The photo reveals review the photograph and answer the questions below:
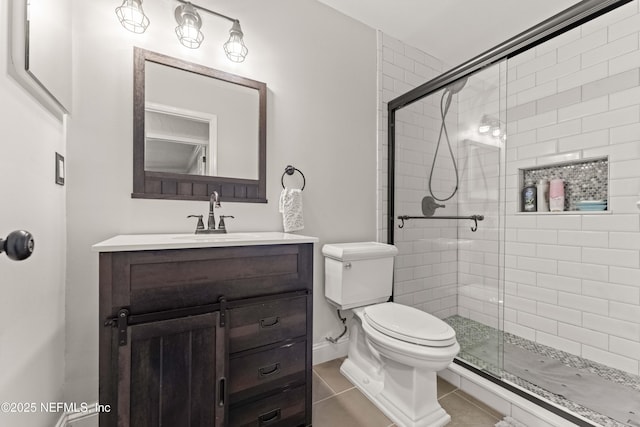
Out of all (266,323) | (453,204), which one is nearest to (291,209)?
(266,323)

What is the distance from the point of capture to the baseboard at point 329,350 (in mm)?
1898

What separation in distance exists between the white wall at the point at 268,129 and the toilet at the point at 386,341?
235mm

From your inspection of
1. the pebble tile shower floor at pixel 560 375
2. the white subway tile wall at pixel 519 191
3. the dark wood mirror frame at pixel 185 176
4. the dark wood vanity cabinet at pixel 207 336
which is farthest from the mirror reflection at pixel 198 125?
the pebble tile shower floor at pixel 560 375

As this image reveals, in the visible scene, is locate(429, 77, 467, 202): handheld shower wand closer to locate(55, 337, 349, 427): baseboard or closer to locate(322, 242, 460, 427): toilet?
locate(322, 242, 460, 427): toilet

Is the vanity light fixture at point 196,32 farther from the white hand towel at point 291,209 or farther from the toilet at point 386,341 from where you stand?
the toilet at point 386,341

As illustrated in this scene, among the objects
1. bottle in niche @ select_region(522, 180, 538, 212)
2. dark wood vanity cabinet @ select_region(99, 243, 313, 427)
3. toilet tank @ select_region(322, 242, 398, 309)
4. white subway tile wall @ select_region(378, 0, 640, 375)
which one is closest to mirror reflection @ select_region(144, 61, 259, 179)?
dark wood vanity cabinet @ select_region(99, 243, 313, 427)

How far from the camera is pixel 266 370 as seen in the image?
1.19m

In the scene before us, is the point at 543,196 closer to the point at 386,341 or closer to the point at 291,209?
the point at 386,341

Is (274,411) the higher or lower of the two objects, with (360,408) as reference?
higher

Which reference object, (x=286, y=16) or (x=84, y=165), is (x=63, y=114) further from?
(x=286, y=16)

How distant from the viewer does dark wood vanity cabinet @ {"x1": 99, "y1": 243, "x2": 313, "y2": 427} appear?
93 cm

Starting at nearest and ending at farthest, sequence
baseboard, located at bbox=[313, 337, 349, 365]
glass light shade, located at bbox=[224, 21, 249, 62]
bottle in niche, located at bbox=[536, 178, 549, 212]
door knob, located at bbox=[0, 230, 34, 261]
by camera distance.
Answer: door knob, located at bbox=[0, 230, 34, 261], glass light shade, located at bbox=[224, 21, 249, 62], baseboard, located at bbox=[313, 337, 349, 365], bottle in niche, located at bbox=[536, 178, 549, 212]

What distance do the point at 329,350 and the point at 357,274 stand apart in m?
0.65

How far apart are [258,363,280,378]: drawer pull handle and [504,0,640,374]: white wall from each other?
7.25 ft
